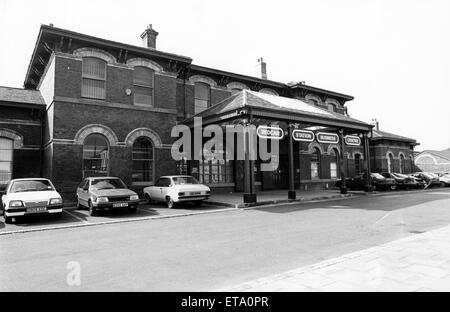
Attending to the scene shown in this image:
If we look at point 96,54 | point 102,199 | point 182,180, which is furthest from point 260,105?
point 96,54

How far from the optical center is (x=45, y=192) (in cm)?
1075

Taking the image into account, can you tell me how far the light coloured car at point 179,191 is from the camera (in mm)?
13188

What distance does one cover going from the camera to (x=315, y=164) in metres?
25.2

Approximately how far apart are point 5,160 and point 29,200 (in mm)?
6677

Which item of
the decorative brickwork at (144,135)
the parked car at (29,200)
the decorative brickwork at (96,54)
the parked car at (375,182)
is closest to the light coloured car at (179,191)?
the decorative brickwork at (144,135)

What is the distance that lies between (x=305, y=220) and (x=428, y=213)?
5.05 m

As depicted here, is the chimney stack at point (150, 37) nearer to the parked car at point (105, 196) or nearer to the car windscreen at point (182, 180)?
the car windscreen at point (182, 180)

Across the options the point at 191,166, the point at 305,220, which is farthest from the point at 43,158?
the point at 305,220

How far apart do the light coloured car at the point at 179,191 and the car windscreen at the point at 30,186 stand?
456cm

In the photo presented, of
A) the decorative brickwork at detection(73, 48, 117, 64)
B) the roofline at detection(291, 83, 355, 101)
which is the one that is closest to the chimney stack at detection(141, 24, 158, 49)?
the decorative brickwork at detection(73, 48, 117, 64)

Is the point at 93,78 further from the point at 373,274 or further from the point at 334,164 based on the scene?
the point at 334,164

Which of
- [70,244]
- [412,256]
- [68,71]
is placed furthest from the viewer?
[68,71]

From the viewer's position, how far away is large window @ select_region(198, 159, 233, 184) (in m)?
19.3
